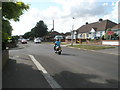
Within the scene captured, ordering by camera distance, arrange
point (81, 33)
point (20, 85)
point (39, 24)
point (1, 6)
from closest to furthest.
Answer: point (20, 85), point (1, 6), point (81, 33), point (39, 24)

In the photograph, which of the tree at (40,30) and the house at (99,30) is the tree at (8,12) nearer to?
the house at (99,30)

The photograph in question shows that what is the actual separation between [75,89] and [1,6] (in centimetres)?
430

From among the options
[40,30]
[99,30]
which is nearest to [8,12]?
[99,30]

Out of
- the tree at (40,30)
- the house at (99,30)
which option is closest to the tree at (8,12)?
the house at (99,30)

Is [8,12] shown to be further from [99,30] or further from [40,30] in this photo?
[40,30]

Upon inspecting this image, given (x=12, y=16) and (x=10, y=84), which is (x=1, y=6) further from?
(x=10, y=84)

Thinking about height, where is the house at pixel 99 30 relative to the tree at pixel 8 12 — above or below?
above

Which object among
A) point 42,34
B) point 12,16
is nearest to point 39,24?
point 42,34

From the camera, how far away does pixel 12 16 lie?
24.5 ft

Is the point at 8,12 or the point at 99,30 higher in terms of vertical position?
the point at 99,30

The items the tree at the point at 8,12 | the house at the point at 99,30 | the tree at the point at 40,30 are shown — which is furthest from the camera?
the tree at the point at 40,30

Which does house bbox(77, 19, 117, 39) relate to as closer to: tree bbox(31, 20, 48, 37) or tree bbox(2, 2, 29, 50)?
tree bbox(31, 20, 48, 37)

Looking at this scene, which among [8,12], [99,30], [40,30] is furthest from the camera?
[40,30]

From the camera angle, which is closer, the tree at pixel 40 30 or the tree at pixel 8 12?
the tree at pixel 8 12
